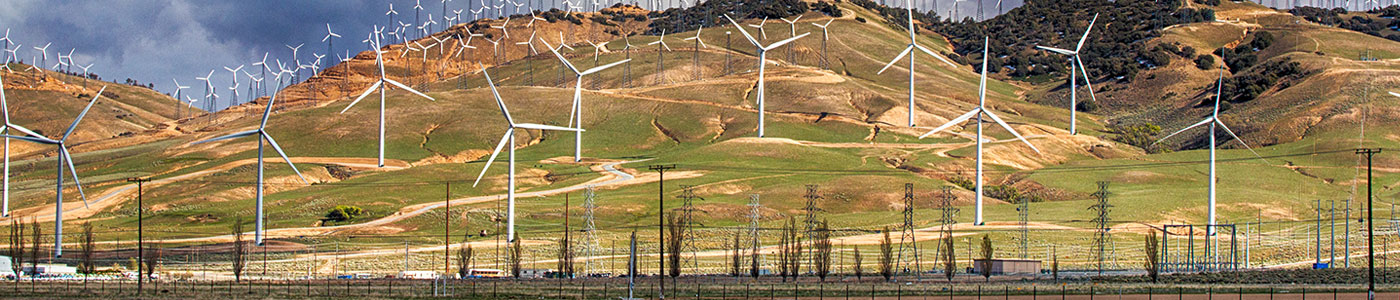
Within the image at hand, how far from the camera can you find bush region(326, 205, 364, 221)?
554 ft

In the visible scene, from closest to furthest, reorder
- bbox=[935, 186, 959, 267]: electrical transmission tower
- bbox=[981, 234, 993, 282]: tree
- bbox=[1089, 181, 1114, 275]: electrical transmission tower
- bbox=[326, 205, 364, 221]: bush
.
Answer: bbox=[981, 234, 993, 282]: tree → bbox=[935, 186, 959, 267]: electrical transmission tower → bbox=[1089, 181, 1114, 275]: electrical transmission tower → bbox=[326, 205, 364, 221]: bush

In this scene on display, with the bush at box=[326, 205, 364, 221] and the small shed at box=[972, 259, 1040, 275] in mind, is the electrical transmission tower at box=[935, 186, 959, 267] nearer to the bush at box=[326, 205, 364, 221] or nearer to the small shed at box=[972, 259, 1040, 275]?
the small shed at box=[972, 259, 1040, 275]

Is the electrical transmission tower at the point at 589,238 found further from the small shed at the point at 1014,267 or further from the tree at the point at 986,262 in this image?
the small shed at the point at 1014,267

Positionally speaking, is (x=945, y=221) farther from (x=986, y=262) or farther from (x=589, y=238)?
(x=986, y=262)

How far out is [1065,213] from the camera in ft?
564

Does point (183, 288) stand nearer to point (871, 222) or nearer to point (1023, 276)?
point (1023, 276)

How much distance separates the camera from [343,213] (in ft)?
554

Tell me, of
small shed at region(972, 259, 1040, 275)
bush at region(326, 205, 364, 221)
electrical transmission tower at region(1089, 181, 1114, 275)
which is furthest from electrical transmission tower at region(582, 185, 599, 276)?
electrical transmission tower at region(1089, 181, 1114, 275)

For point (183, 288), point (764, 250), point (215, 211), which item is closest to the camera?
point (183, 288)

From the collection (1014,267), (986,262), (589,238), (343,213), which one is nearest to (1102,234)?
(1014,267)

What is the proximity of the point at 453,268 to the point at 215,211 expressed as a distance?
69.7 m

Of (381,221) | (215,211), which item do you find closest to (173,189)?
(215,211)

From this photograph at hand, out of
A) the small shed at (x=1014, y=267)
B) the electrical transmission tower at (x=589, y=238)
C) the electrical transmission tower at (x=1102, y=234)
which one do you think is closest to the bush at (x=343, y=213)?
the electrical transmission tower at (x=589, y=238)

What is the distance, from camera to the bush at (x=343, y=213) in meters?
169
